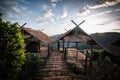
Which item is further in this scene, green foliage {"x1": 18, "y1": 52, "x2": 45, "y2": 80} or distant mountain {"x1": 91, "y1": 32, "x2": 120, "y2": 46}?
distant mountain {"x1": 91, "y1": 32, "x2": 120, "y2": 46}

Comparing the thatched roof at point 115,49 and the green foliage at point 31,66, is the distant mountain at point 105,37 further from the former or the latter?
the green foliage at point 31,66

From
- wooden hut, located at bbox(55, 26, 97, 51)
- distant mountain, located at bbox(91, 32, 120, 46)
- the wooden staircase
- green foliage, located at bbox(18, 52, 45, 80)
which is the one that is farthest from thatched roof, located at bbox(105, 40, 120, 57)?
distant mountain, located at bbox(91, 32, 120, 46)

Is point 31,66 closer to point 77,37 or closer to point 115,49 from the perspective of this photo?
point 77,37

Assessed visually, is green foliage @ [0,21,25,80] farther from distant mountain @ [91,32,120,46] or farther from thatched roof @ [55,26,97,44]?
distant mountain @ [91,32,120,46]

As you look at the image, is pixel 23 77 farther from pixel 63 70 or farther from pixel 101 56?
pixel 101 56

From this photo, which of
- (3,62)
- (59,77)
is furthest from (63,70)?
(3,62)

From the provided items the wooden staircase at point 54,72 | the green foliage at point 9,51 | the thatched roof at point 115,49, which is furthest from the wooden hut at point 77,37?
the thatched roof at point 115,49

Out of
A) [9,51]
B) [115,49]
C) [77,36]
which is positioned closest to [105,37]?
[115,49]

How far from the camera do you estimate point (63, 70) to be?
13289mm

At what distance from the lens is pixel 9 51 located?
11.9m

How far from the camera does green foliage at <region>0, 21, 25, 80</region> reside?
37.5ft

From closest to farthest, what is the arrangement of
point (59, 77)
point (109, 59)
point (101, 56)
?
1. point (59, 77)
2. point (109, 59)
3. point (101, 56)

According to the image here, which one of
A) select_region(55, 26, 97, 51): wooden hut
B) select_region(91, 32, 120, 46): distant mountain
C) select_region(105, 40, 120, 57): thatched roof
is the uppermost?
select_region(91, 32, 120, 46): distant mountain

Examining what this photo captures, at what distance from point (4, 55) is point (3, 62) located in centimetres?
67
